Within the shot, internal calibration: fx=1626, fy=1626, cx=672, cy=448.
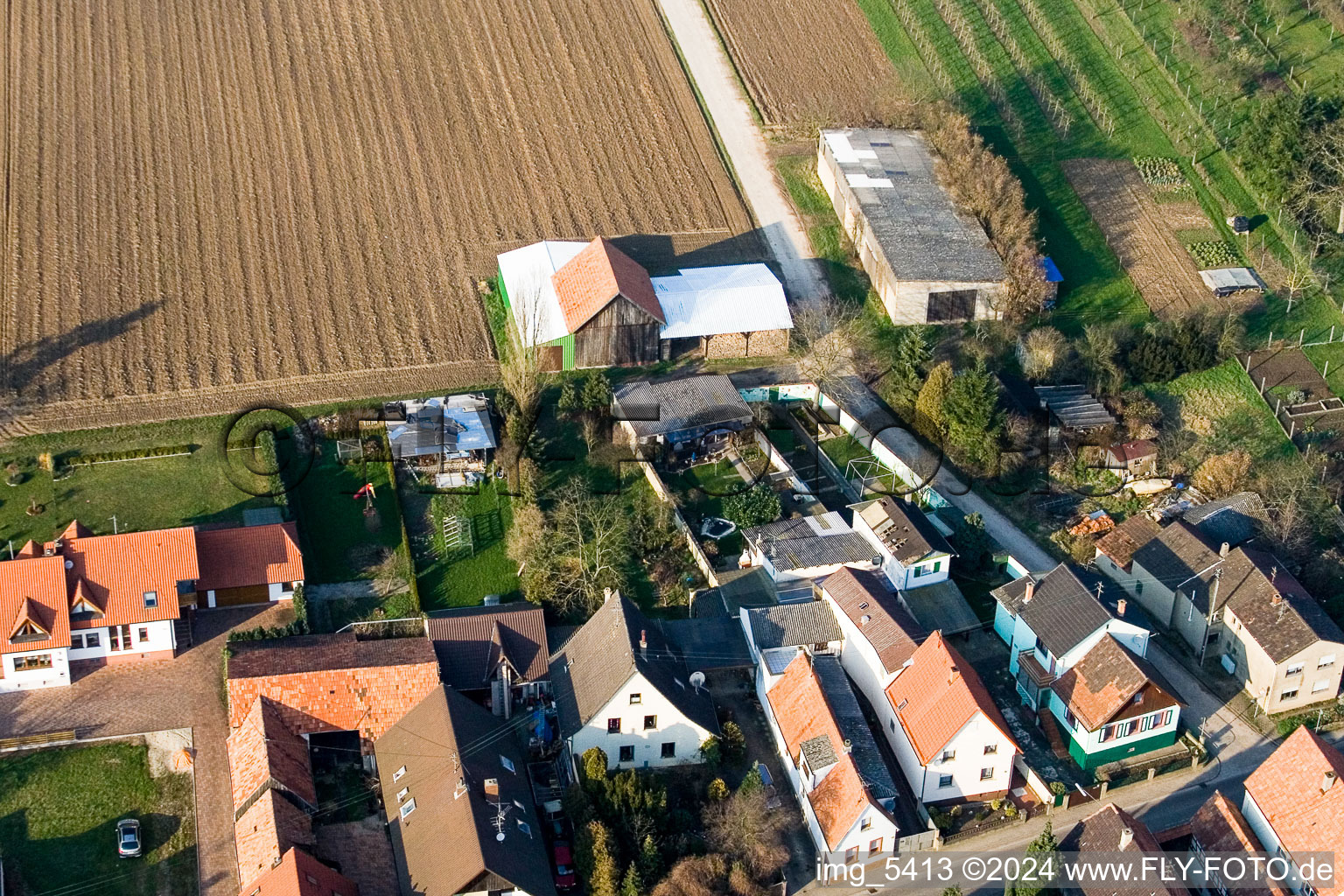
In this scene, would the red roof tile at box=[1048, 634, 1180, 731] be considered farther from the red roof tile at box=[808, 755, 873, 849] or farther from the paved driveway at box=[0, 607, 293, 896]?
the paved driveway at box=[0, 607, 293, 896]

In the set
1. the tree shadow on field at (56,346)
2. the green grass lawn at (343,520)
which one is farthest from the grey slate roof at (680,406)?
the tree shadow on field at (56,346)

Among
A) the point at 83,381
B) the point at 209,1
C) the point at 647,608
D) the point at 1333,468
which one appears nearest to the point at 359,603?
the point at 647,608

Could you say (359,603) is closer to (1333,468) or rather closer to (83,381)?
(83,381)

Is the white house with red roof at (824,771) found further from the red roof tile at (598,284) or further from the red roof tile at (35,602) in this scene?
the red roof tile at (35,602)

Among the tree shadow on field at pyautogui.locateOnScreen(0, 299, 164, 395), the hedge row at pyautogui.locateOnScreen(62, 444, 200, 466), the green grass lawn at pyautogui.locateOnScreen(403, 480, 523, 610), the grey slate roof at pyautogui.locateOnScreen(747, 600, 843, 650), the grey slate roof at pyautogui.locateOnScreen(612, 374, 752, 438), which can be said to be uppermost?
the tree shadow on field at pyautogui.locateOnScreen(0, 299, 164, 395)

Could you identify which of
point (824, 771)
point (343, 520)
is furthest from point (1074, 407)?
point (343, 520)

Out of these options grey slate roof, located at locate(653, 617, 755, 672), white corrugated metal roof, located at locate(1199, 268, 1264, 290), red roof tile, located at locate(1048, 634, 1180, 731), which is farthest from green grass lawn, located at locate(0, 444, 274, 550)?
white corrugated metal roof, located at locate(1199, 268, 1264, 290)
